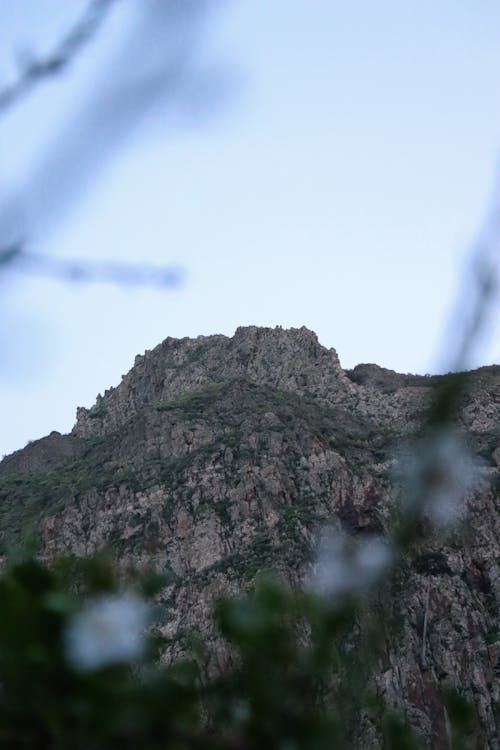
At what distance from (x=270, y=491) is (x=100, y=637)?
3164 cm

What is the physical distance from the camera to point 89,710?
97 centimetres

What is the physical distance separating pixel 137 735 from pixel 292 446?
33.8 meters

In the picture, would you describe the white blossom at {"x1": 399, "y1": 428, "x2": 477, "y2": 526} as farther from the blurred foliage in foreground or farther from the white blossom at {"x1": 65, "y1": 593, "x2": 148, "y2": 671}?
the white blossom at {"x1": 65, "y1": 593, "x2": 148, "y2": 671}

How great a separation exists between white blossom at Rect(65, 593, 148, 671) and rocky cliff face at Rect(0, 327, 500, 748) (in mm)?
20082

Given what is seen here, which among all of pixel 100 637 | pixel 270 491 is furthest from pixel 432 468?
pixel 270 491

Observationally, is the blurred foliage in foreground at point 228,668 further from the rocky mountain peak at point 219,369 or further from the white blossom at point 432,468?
the rocky mountain peak at point 219,369

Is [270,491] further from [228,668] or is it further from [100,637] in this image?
[100,637]

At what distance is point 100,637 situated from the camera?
105cm

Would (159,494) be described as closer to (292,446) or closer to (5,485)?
(292,446)

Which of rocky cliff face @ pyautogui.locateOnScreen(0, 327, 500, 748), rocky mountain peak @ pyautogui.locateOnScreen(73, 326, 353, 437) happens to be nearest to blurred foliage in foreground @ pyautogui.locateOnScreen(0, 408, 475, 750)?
rocky cliff face @ pyautogui.locateOnScreen(0, 327, 500, 748)

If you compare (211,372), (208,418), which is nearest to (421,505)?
(208,418)

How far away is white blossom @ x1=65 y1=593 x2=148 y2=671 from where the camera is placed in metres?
1.01

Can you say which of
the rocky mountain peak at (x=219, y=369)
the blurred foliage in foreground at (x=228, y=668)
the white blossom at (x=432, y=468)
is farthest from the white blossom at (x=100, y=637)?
the rocky mountain peak at (x=219, y=369)

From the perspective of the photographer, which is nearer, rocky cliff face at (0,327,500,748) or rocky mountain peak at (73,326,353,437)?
rocky cliff face at (0,327,500,748)
